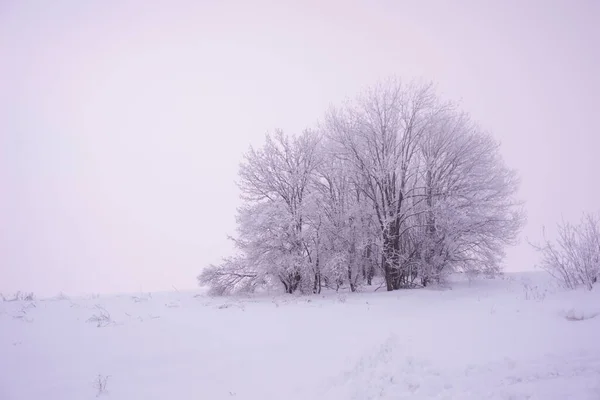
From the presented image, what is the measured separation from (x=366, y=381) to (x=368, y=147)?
13.4 m

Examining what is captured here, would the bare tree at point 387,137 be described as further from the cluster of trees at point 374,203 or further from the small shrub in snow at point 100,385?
the small shrub in snow at point 100,385

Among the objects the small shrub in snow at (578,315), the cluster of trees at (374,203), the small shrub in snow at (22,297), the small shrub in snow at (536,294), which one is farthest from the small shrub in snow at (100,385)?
the small shrub in snow at (22,297)

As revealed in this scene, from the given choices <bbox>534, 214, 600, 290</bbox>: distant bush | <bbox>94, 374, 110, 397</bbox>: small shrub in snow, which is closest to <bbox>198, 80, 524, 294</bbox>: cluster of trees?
<bbox>534, 214, 600, 290</bbox>: distant bush

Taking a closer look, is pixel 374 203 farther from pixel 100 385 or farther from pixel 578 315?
pixel 100 385

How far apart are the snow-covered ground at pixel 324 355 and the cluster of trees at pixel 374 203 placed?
7024mm

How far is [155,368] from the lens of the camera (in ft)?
21.1

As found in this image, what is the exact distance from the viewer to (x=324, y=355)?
669 centimetres

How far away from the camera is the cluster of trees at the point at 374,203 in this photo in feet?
54.2

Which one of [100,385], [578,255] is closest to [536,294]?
[578,255]

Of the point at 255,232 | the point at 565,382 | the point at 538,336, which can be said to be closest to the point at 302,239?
the point at 255,232

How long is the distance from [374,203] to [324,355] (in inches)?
448

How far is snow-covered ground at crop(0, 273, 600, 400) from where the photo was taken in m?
4.89

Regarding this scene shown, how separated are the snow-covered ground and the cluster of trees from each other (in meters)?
7.02

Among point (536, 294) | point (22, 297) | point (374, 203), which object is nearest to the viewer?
point (536, 294)
